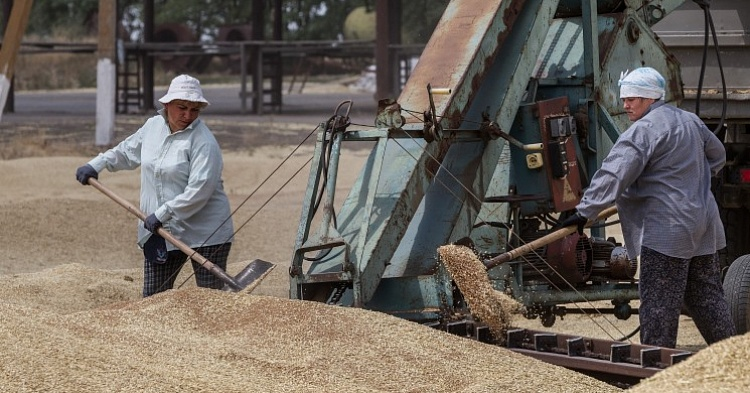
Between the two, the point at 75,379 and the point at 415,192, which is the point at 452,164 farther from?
the point at 75,379

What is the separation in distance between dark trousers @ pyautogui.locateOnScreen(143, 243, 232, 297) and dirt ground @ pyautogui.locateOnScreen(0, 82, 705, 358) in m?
0.10

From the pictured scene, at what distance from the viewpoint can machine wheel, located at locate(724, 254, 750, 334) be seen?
749 centimetres

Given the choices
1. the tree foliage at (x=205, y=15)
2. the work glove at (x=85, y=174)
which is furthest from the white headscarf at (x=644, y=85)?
the tree foliage at (x=205, y=15)

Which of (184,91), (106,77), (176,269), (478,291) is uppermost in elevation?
(184,91)

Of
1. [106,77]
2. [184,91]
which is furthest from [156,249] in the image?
[106,77]

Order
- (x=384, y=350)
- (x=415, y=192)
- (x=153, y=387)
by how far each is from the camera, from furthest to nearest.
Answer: (x=415, y=192) → (x=384, y=350) → (x=153, y=387)

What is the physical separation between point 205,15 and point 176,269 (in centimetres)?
3976

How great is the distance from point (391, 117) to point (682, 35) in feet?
10.1

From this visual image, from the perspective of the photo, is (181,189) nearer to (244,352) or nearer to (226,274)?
(226,274)

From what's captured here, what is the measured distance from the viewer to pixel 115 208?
512 inches

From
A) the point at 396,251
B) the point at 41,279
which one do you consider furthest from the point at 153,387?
the point at 41,279

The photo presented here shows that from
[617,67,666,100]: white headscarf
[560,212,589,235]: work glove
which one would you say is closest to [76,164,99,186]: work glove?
[560,212,589,235]: work glove

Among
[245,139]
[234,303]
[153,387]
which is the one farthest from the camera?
[245,139]

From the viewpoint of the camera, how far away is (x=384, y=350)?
576 centimetres
